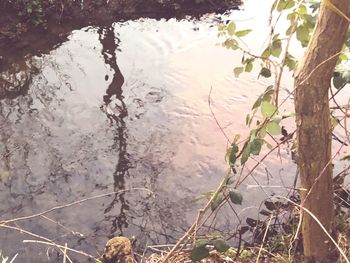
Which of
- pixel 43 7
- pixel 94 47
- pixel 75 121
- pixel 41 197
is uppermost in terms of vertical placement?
pixel 43 7

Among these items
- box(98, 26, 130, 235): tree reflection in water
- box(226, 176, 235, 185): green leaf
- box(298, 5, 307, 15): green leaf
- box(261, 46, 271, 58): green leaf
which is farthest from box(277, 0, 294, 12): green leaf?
box(98, 26, 130, 235): tree reflection in water

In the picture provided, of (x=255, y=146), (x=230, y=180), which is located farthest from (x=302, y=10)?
(x=230, y=180)

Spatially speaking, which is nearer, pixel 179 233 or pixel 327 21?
pixel 327 21

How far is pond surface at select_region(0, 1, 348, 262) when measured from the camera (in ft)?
11.0

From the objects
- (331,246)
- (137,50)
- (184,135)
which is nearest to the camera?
(331,246)

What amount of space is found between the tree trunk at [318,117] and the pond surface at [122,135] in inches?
59.7

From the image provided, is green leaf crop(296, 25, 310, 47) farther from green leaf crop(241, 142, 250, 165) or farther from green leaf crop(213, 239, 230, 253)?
green leaf crop(213, 239, 230, 253)

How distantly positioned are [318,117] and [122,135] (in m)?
2.64

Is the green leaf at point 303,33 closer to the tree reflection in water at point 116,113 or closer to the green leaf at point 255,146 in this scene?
the green leaf at point 255,146

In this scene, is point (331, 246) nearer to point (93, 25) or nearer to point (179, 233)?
point (179, 233)

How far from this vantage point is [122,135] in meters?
4.05

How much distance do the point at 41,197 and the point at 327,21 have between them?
2654 mm

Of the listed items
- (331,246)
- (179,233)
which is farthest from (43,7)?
(331,246)

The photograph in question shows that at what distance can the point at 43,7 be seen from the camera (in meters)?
5.27
